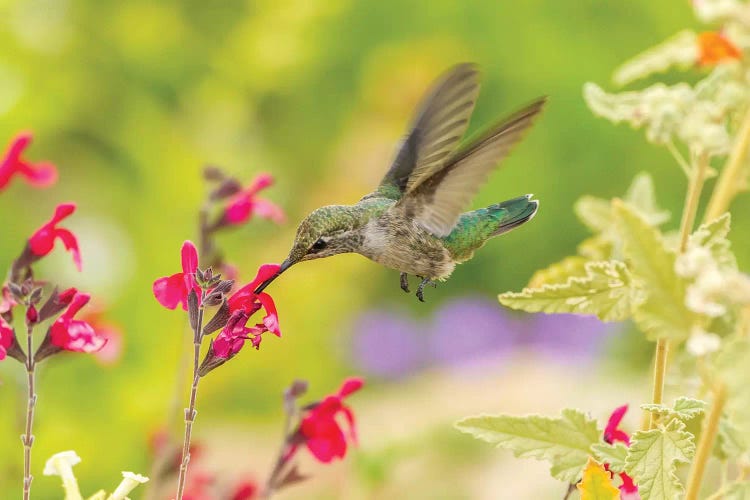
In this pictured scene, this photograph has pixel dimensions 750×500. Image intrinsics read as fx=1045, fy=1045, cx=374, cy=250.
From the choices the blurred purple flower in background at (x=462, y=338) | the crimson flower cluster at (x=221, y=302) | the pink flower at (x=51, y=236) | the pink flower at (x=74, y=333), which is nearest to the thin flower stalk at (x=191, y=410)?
the crimson flower cluster at (x=221, y=302)

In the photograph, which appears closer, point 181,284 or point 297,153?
point 181,284

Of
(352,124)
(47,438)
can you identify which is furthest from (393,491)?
(352,124)

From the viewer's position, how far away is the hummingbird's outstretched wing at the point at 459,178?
120 cm

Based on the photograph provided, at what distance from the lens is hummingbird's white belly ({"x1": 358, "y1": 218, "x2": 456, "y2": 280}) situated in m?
1.40

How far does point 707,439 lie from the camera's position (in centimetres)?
91

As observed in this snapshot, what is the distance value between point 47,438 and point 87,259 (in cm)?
161

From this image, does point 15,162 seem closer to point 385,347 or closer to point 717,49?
point 717,49

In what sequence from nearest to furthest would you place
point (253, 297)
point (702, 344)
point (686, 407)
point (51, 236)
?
point (702, 344), point (686, 407), point (253, 297), point (51, 236)

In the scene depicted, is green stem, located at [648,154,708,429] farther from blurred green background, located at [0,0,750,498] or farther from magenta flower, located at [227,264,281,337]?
blurred green background, located at [0,0,750,498]

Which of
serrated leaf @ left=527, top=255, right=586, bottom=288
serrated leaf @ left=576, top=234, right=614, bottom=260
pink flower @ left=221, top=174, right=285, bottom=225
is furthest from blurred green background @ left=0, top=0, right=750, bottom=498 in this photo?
serrated leaf @ left=527, top=255, right=586, bottom=288

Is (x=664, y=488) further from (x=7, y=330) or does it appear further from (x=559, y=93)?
(x=559, y=93)

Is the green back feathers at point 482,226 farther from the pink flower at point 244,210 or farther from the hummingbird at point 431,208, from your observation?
the pink flower at point 244,210

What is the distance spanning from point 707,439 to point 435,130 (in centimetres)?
68

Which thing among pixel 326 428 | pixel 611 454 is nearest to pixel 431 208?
pixel 326 428
